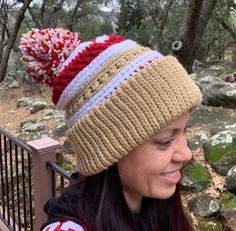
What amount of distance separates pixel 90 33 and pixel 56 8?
2.91m

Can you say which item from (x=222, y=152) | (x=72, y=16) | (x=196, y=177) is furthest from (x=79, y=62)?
(x=72, y=16)

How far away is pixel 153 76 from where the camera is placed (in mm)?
1281

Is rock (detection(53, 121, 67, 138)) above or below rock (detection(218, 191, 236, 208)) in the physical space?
above

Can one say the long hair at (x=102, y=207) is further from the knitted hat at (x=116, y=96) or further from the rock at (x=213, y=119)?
the rock at (x=213, y=119)

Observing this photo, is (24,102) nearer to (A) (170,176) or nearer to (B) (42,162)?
(B) (42,162)

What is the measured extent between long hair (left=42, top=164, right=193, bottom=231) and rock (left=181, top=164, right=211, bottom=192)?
282 centimetres

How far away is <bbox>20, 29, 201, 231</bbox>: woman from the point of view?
1.25m

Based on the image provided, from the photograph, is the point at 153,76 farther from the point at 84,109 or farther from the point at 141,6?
the point at 141,6

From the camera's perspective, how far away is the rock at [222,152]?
439cm

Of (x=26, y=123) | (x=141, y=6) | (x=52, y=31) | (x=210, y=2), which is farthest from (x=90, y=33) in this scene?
(x=52, y=31)

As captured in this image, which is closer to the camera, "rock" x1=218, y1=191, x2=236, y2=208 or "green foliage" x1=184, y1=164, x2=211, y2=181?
"rock" x1=218, y1=191, x2=236, y2=208

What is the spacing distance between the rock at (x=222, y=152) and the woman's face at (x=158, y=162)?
3.23m

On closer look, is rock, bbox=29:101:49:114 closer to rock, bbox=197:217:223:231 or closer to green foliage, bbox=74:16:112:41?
rock, bbox=197:217:223:231

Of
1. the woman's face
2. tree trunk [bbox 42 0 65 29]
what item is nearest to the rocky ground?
the woman's face
